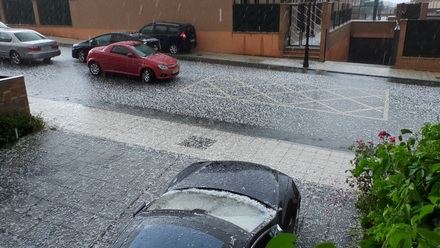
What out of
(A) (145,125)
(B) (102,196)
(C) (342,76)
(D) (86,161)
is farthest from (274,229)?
(C) (342,76)

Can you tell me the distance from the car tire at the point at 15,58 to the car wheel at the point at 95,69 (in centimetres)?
452

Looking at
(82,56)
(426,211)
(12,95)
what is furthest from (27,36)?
(426,211)

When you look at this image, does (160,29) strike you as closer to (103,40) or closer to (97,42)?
(103,40)

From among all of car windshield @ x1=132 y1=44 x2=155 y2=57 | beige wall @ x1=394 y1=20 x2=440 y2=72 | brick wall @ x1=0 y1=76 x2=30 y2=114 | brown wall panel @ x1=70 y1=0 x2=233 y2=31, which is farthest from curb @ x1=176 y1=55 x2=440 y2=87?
brick wall @ x1=0 y1=76 x2=30 y2=114

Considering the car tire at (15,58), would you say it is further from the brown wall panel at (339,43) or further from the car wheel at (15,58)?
the brown wall panel at (339,43)

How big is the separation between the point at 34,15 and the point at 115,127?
71.8ft

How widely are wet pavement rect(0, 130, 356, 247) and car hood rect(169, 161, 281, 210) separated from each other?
107 cm

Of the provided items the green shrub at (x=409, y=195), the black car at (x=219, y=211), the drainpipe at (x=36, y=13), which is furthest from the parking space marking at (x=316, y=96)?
the drainpipe at (x=36, y=13)

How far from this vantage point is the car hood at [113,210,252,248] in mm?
3762

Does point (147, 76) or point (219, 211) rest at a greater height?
point (219, 211)

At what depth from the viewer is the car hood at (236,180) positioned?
5.02 m

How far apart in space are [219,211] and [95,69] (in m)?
13.8

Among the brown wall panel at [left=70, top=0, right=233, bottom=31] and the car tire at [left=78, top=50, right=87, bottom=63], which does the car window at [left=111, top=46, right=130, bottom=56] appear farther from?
the brown wall panel at [left=70, top=0, right=233, bottom=31]

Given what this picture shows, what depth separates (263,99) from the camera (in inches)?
536
